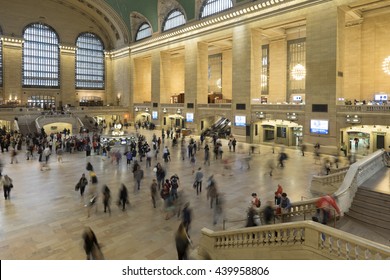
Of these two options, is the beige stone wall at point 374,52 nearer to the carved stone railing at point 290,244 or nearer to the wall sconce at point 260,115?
the wall sconce at point 260,115

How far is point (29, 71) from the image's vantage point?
33.2 m

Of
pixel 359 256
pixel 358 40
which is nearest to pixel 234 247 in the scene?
pixel 359 256

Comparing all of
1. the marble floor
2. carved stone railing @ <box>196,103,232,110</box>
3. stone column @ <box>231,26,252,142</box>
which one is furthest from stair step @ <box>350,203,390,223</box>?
carved stone railing @ <box>196,103,232,110</box>

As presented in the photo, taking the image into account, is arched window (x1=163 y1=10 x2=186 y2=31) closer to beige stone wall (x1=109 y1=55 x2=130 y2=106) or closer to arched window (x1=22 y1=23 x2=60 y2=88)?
beige stone wall (x1=109 y1=55 x2=130 y2=106)

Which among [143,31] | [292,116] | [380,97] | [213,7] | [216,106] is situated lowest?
[292,116]

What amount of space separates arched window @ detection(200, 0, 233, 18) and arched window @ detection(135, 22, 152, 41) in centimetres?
896

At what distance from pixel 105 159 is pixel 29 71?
79.6 feet

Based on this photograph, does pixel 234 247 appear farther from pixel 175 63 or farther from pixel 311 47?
pixel 175 63

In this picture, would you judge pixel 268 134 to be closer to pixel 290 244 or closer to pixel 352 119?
pixel 352 119

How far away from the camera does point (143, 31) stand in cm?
3391

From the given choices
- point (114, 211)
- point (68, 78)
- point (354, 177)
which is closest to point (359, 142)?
point (354, 177)

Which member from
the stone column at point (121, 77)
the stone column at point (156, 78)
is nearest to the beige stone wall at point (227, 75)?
the stone column at point (156, 78)

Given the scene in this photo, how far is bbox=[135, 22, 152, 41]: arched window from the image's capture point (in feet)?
108

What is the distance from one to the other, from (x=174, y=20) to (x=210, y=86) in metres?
8.79
